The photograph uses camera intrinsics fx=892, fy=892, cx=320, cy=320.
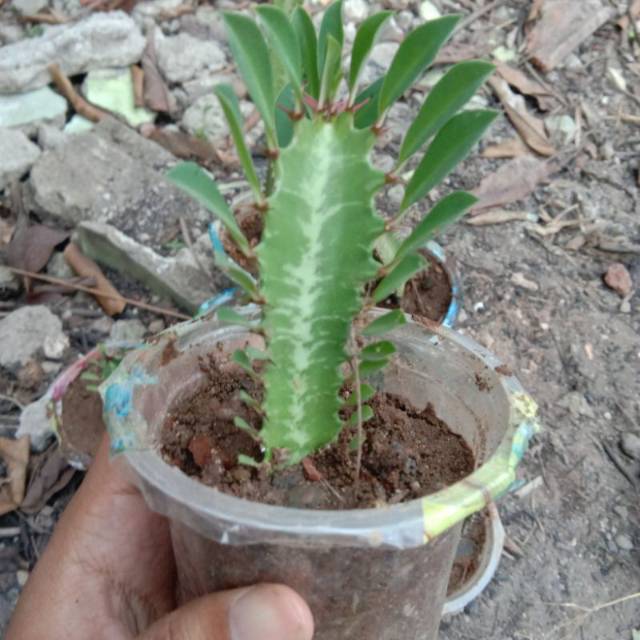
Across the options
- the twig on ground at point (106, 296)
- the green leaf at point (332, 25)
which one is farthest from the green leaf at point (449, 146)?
the twig on ground at point (106, 296)

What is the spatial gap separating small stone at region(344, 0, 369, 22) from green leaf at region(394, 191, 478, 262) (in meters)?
1.99

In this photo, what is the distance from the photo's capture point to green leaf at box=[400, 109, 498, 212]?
62cm

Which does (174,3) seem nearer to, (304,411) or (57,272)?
(57,272)

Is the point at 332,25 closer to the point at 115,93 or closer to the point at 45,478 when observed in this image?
the point at 45,478

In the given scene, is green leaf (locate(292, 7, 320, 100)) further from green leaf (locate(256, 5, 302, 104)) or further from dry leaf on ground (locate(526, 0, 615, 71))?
dry leaf on ground (locate(526, 0, 615, 71))

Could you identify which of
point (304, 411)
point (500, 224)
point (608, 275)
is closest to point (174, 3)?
point (500, 224)

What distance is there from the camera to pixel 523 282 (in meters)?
1.97

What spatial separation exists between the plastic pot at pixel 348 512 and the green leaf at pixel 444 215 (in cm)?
19

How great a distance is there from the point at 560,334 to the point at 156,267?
34.3 inches

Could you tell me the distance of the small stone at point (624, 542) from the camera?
155 centimetres

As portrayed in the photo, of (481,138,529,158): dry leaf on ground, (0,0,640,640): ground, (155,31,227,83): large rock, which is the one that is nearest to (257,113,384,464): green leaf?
(0,0,640,640): ground

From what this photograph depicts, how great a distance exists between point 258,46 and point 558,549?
1196 millimetres

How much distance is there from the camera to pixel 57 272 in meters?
1.99

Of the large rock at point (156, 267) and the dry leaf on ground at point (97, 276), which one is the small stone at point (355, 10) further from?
the dry leaf on ground at point (97, 276)
